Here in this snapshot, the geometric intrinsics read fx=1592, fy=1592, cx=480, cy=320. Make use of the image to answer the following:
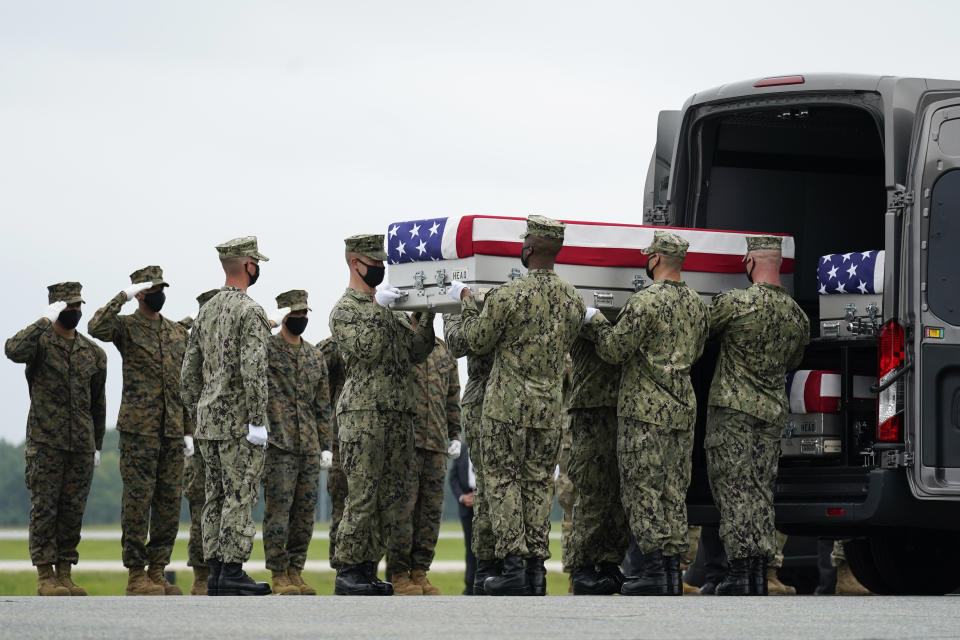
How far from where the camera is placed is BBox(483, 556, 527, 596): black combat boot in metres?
7.87

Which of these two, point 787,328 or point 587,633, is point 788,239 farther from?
point 587,633

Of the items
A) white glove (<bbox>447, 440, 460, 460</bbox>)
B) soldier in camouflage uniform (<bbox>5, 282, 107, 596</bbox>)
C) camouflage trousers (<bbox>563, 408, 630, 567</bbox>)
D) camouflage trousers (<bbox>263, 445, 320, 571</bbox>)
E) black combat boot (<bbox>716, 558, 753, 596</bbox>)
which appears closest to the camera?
black combat boot (<bbox>716, 558, 753, 596</bbox>)

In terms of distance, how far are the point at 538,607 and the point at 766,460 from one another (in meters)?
2.34

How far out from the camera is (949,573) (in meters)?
9.21

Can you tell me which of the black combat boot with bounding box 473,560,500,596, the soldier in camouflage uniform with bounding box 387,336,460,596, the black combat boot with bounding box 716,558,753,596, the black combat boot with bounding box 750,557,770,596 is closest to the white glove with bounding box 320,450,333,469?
the soldier in camouflage uniform with bounding box 387,336,460,596

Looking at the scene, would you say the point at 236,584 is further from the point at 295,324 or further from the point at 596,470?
the point at 295,324

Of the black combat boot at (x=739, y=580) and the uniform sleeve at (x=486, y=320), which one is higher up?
the uniform sleeve at (x=486, y=320)

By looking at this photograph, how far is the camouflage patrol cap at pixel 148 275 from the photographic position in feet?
33.3

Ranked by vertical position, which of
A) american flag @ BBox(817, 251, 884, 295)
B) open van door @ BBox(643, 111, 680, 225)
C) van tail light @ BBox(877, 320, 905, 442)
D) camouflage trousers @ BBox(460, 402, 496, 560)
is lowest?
camouflage trousers @ BBox(460, 402, 496, 560)

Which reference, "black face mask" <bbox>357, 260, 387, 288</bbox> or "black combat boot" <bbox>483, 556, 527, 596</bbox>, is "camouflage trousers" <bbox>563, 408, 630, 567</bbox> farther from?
"black face mask" <bbox>357, 260, 387, 288</bbox>

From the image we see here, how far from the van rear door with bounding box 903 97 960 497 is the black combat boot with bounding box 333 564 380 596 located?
9.26 ft

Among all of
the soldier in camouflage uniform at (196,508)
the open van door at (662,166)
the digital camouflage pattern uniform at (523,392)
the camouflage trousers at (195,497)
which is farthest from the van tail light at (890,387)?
the camouflage trousers at (195,497)

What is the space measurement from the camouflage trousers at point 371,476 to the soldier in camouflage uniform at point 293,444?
1.84 metres

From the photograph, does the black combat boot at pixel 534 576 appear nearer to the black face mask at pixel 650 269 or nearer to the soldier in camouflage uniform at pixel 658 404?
the soldier in camouflage uniform at pixel 658 404
